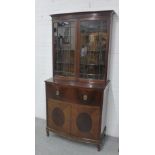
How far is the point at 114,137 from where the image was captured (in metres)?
2.63

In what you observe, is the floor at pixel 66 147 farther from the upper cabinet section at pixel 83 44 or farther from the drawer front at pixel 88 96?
the upper cabinet section at pixel 83 44

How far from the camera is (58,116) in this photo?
98.0 inches

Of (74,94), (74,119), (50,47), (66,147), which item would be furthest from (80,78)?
(66,147)

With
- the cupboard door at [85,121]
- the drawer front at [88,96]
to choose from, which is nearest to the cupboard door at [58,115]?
the cupboard door at [85,121]

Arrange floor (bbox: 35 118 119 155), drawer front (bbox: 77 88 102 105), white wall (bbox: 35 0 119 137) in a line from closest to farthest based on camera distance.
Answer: drawer front (bbox: 77 88 102 105)
floor (bbox: 35 118 119 155)
white wall (bbox: 35 0 119 137)

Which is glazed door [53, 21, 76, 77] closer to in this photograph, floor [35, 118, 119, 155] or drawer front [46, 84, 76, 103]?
drawer front [46, 84, 76, 103]

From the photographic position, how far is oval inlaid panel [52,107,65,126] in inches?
97.0

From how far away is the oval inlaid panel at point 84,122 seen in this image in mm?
2289

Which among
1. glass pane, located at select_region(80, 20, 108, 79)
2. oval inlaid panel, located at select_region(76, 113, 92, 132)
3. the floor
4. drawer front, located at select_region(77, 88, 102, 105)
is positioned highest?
glass pane, located at select_region(80, 20, 108, 79)

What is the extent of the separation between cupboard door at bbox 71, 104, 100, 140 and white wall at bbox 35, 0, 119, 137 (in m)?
0.43

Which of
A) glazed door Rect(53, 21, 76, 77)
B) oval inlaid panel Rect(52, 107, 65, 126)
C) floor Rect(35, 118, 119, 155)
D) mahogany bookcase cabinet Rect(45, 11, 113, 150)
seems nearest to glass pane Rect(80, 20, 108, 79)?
mahogany bookcase cabinet Rect(45, 11, 113, 150)

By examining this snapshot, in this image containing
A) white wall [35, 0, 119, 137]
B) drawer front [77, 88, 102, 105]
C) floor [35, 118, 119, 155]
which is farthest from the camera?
white wall [35, 0, 119, 137]

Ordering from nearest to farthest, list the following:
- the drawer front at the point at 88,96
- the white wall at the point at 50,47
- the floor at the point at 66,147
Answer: the drawer front at the point at 88,96 → the floor at the point at 66,147 → the white wall at the point at 50,47
